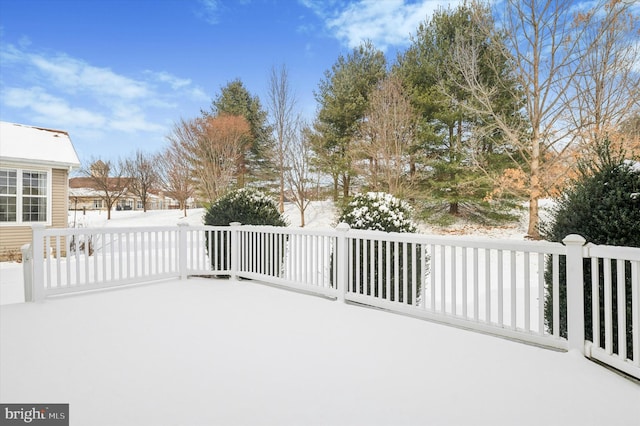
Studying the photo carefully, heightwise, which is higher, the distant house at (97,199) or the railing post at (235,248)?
the distant house at (97,199)

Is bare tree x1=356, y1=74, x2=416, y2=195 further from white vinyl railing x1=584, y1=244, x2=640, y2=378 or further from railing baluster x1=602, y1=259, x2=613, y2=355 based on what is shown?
railing baluster x1=602, y1=259, x2=613, y2=355

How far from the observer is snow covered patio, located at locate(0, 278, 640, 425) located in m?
1.79

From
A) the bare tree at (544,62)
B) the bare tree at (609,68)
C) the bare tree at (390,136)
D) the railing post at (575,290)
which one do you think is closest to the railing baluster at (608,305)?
the railing post at (575,290)

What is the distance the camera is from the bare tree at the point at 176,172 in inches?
710

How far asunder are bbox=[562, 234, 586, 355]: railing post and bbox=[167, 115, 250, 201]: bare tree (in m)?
15.1

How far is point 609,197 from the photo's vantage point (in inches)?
97.4

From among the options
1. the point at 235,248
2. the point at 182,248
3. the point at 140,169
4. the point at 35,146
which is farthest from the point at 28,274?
the point at 140,169

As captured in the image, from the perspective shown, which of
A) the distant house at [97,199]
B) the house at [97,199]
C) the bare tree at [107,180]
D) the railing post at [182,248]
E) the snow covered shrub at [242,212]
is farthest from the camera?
the distant house at [97,199]

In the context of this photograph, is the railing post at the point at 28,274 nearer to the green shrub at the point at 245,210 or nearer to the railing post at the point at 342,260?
the green shrub at the point at 245,210

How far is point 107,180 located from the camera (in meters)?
23.5

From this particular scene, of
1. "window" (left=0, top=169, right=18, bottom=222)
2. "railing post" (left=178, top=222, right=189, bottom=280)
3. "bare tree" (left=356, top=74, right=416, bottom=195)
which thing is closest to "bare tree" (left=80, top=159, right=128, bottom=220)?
"window" (left=0, top=169, right=18, bottom=222)

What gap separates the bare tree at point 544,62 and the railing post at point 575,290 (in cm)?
853

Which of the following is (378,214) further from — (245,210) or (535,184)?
(535,184)

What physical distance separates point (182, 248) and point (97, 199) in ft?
92.9
